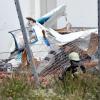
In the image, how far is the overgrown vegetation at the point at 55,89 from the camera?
557 centimetres

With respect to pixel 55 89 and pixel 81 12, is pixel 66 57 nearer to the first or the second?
pixel 55 89

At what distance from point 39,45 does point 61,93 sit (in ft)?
8.80

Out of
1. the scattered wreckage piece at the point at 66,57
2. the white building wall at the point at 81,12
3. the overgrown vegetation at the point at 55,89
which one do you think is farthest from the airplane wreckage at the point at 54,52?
the white building wall at the point at 81,12

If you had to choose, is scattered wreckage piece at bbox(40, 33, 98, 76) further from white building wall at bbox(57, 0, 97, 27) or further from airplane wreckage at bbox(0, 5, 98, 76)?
white building wall at bbox(57, 0, 97, 27)

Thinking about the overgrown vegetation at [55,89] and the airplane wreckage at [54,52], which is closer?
the overgrown vegetation at [55,89]

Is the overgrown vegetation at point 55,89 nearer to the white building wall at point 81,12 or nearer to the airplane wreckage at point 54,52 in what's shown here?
the airplane wreckage at point 54,52

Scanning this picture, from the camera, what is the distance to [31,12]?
12.0 metres

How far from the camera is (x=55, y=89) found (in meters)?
5.89

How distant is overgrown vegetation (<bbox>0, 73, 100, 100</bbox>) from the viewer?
557 cm

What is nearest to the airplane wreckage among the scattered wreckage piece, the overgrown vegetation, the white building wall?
the scattered wreckage piece

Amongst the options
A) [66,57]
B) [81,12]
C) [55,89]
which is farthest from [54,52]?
[81,12]

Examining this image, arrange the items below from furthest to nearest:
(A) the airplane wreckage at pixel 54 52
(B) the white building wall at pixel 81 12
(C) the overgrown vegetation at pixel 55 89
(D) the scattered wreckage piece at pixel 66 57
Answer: (B) the white building wall at pixel 81 12 < (A) the airplane wreckage at pixel 54 52 < (D) the scattered wreckage piece at pixel 66 57 < (C) the overgrown vegetation at pixel 55 89

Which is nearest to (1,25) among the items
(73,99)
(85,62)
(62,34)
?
(62,34)

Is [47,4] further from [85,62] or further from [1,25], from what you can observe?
[85,62]
